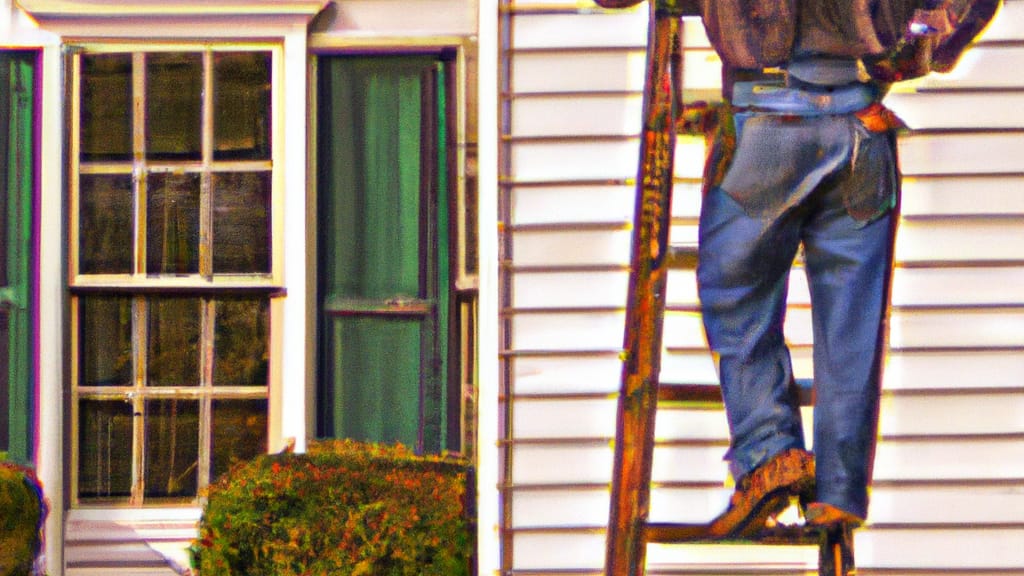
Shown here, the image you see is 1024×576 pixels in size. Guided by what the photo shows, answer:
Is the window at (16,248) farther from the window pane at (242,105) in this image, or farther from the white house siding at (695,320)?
the white house siding at (695,320)

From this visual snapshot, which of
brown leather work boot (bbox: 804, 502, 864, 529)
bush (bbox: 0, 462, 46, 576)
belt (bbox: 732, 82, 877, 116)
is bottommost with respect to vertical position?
bush (bbox: 0, 462, 46, 576)

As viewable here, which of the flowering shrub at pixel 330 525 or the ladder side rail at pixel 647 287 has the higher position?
the ladder side rail at pixel 647 287

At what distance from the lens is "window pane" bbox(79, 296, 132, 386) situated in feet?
15.4

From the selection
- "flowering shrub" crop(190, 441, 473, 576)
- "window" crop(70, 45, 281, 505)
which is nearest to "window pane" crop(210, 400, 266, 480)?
"window" crop(70, 45, 281, 505)

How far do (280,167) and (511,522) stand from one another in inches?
62.0

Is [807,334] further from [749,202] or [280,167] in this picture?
[280,167]

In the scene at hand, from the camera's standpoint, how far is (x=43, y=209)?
462cm

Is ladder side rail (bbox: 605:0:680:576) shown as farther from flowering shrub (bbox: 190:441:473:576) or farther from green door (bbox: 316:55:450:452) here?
green door (bbox: 316:55:450:452)

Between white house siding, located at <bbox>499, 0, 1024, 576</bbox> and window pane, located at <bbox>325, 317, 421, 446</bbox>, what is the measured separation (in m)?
0.70

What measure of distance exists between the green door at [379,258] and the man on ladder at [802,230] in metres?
1.36

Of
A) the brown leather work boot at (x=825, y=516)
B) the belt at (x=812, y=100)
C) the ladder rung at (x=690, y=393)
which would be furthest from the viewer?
the ladder rung at (x=690, y=393)

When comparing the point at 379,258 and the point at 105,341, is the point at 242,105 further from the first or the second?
the point at 105,341

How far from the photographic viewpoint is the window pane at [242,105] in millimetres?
4652

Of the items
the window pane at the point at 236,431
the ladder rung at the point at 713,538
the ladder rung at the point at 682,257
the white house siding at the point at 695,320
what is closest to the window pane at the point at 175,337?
the window pane at the point at 236,431
